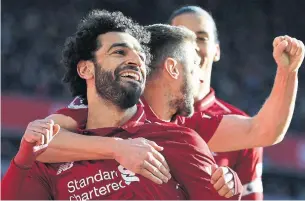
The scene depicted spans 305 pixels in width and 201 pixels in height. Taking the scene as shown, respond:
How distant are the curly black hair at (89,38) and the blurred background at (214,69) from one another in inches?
314

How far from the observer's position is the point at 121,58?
3574mm

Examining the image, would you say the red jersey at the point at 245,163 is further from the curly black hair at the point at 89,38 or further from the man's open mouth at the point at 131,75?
the man's open mouth at the point at 131,75

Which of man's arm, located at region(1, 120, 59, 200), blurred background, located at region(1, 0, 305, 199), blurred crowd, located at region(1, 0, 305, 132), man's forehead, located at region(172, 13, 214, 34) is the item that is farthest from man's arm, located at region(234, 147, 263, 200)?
blurred crowd, located at region(1, 0, 305, 132)

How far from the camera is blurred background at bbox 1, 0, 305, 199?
12039mm

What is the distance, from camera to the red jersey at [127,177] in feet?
11.0

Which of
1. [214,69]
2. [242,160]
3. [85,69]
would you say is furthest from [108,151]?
[214,69]

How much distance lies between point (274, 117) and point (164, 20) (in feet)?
35.7

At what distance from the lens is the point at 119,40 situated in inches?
143

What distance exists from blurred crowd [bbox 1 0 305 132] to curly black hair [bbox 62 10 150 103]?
860cm

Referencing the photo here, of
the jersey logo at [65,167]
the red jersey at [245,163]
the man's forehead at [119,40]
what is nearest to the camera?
the jersey logo at [65,167]

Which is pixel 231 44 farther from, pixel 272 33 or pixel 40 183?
pixel 40 183

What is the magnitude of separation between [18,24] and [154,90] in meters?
10.5

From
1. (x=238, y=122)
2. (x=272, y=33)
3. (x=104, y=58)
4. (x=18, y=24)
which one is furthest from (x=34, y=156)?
(x=272, y=33)

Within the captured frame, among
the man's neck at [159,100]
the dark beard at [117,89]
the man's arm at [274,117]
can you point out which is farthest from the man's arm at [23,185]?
the man's arm at [274,117]
